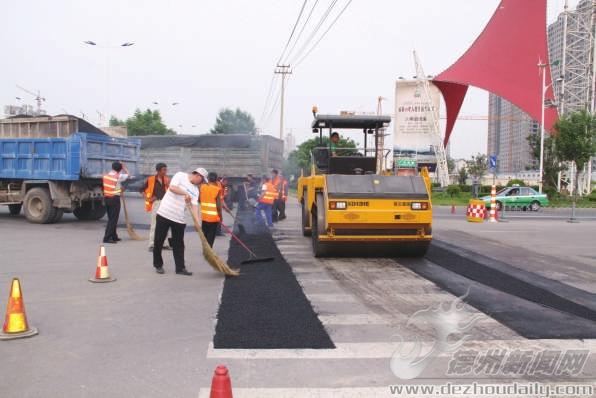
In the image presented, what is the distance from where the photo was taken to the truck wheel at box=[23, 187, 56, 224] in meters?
14.1

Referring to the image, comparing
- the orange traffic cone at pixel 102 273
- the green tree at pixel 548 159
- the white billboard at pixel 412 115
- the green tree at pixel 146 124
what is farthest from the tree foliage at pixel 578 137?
the green tree at pixel 146 124

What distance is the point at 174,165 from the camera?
24.5m

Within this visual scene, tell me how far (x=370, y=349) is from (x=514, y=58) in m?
41.2

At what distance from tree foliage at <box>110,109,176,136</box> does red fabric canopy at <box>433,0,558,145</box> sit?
39354 millimetres

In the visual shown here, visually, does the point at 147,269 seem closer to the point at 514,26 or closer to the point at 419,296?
the point at 419,296

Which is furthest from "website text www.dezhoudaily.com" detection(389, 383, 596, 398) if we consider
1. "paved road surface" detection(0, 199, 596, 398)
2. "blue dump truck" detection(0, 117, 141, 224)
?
"blue dump truck" detection(0, 117, 141, 224)

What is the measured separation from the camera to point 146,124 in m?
68.1

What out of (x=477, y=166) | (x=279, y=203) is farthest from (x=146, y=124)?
(x=279, y=203)

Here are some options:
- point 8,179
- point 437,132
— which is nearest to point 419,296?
point 8,179

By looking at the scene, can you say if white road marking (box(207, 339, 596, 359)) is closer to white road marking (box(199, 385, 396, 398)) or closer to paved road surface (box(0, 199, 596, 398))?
paved road surface (box(0, 199, 596, 398))

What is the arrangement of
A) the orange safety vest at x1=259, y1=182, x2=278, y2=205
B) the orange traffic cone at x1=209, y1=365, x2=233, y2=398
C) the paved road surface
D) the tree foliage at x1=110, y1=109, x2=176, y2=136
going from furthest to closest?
1. the tree foliage at x1=110, y1=109, x2=176, y2=136
2. the orange safety vest at x1=259, y1=182, x2=278, y2=205
3. the paved road surface
4. the orange traffic cone at x1=209, y1=365, x2=233, y2=398

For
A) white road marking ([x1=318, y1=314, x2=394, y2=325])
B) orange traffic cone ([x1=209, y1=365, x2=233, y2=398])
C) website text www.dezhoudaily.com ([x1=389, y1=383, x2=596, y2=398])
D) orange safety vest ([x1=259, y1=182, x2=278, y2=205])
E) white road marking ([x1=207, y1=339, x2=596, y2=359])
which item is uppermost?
orange safety vest ([x1=259, y1=182, x2=278, y2=205])

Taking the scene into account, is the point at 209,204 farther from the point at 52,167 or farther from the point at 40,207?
the point at 40,207

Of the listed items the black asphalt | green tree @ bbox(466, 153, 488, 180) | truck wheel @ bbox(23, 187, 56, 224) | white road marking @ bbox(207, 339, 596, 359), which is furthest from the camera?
green tree @ bbox(466, 153, 488, 180)
